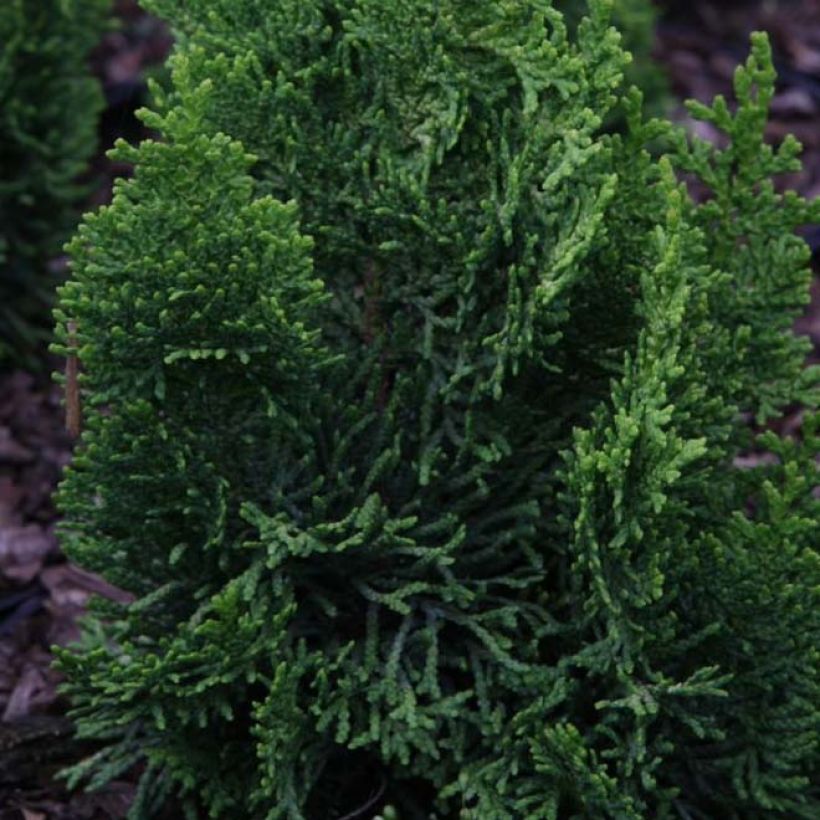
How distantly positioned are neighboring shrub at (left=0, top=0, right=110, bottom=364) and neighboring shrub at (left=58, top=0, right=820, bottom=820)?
5.70ft

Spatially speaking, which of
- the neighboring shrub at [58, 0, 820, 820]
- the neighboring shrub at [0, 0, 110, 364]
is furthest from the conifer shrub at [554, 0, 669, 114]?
the neighboring shrub at [58, 0, 820, 820]

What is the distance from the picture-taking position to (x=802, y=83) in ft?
21.3

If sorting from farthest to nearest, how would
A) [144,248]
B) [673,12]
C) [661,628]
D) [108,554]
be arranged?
[673,12] < [108,554] < [661,628] < [144,248]

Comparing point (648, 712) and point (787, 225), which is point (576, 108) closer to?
point (787, 225)

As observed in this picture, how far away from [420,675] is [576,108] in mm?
1362

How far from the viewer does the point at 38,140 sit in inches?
195

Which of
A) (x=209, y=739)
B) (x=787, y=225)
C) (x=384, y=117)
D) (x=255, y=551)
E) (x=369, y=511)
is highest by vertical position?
(x=787, y=225)

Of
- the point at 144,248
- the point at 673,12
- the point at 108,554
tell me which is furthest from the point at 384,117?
the point at 673,12

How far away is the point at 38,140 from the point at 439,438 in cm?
253

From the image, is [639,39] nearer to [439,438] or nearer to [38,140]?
[38,140]

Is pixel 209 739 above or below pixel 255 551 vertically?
below

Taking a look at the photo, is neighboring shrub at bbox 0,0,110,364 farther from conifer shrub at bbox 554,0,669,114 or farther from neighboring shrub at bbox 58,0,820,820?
conifer shrub at bbox 554,0,669,114

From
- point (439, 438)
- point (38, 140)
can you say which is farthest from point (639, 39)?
point (439, 438)

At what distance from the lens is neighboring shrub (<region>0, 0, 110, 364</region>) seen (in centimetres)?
481
